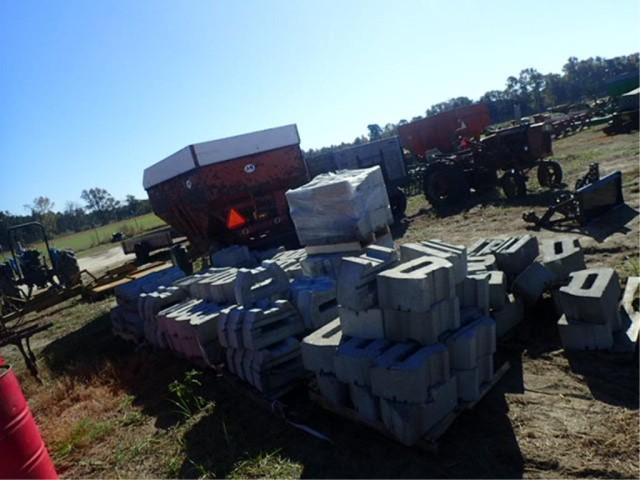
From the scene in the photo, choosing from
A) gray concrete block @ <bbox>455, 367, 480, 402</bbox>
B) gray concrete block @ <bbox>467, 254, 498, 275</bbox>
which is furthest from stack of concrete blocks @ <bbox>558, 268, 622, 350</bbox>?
gray concrete block @ <bbox>455, 367, 480, 402</bbox>

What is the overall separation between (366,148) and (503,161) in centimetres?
480

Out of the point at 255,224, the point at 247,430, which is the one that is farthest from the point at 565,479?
the point at 255,224

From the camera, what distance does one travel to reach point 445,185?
12523 mm

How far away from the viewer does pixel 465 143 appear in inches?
521

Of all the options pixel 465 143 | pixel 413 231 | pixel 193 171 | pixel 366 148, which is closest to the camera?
pixel 193 171

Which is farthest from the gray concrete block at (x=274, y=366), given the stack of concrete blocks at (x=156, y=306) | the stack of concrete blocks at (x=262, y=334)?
the stack of concrete blocks at (x=156, y=306)

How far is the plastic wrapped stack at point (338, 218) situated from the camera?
5207 mm

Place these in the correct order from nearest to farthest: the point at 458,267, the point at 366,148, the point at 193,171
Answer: the point at 458,267
the point at 193,171
the point at 366,148

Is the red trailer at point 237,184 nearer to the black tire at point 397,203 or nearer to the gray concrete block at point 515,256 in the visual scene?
the black tire at point 397,203

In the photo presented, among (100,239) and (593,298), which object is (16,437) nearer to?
(593,298)

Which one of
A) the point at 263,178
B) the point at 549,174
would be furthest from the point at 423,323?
the point at 549,174

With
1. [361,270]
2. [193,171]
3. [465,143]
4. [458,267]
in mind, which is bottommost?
[458,267]

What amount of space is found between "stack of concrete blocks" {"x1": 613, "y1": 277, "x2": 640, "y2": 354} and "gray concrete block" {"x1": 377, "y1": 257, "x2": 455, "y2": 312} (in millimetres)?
1676

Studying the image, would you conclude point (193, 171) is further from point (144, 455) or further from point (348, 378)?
point (348, 378)
